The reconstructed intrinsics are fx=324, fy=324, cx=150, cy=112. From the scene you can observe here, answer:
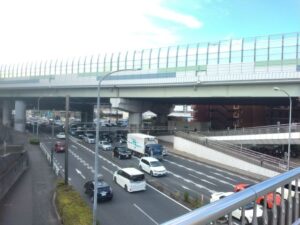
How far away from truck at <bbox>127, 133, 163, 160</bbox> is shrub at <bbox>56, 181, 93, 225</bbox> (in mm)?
18508

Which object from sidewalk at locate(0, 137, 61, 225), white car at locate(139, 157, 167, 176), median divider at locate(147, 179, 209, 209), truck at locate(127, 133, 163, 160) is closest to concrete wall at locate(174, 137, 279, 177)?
truck at locate(127, 133, 163, 160)

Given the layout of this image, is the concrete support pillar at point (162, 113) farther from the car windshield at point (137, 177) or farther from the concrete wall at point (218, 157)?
the car windshield at point (137, 177)

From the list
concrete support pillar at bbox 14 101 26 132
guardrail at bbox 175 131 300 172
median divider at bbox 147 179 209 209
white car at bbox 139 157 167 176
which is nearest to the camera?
median divider at bbox 147 179 209 209

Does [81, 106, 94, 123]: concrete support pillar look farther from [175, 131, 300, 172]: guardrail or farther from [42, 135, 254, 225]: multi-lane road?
Result: [175, 131, 300, 172]: guardrail

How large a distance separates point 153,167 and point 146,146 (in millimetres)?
9040

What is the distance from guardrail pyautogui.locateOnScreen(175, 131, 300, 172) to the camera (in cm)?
3353

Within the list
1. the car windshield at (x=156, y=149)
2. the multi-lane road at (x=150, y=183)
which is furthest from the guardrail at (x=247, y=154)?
the car windshield at (x=156, y=149)

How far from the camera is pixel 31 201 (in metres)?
22.7

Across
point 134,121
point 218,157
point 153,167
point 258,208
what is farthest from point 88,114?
point 258,208

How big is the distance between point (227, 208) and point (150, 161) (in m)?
29.8

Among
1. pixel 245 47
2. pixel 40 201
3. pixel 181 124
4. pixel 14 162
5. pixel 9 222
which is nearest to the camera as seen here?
pixel 9 222

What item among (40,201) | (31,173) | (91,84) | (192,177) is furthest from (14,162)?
(91,84)

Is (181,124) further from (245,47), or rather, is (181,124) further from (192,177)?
(192,177)

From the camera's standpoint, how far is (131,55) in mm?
58844
